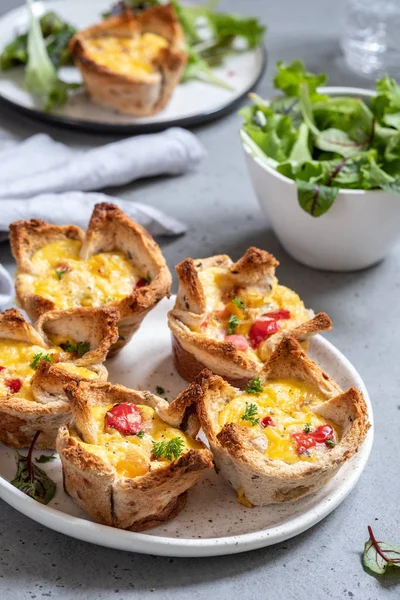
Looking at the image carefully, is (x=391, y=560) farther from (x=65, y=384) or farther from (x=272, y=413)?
(x=65, y=384)

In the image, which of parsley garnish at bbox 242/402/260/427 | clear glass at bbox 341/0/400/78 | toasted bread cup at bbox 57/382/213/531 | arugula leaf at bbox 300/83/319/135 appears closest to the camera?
toasted bread cup at bbox 57/382/213/531

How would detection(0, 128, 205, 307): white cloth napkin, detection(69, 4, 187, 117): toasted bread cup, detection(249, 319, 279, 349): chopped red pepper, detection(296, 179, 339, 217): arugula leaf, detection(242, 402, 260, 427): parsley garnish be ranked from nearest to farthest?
detection(242, 402, 260, 427): parsley garnish < detection(249, 319, 279, 349): chopped red pepper < detection(296, 179, 339, 217): arugula leaf < detection(0, 128, 205, 307): white cloth napkin < detection(69, 4, 187, 117): toasted bread cup

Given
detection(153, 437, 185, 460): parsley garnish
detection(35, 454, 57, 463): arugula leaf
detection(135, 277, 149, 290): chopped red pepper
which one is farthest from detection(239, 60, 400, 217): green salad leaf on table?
detection(35, 454, 57, 463): arugula leaf

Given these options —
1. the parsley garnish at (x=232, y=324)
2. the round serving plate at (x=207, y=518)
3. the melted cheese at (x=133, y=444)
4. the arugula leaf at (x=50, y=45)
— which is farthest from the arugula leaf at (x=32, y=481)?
the arugula leaf at (x=50, y=45)

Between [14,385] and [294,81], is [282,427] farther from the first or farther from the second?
[294,81]

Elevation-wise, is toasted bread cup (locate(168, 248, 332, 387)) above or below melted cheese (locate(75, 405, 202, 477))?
below

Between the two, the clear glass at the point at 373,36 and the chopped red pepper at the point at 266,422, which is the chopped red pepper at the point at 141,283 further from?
the clear glass at the point at 373,36

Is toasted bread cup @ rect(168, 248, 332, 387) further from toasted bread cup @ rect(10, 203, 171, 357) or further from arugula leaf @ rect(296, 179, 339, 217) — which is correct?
arugula leaf @ rect(296, 179, 339, 217)
